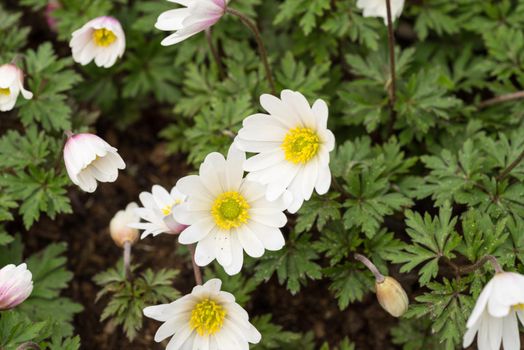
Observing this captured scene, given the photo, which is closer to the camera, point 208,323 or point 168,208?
point 208,323

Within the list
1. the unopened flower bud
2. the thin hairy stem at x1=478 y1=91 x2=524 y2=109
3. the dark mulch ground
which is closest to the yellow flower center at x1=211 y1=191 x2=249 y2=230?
the unopened flower bud

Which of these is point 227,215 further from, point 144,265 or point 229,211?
point 144,265

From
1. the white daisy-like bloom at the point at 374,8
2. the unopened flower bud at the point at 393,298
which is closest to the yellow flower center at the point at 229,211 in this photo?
the unopened flower bud at the point at 393,298

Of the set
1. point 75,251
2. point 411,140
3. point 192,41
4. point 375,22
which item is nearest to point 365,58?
point 375,22


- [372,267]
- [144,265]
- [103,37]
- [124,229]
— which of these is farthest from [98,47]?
[372,267]

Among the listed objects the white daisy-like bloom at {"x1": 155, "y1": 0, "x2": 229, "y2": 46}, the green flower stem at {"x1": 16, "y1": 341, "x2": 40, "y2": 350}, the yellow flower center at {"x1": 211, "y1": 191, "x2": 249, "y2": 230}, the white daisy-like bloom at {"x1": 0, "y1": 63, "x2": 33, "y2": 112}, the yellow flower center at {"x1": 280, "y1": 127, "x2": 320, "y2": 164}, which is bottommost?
the green flower stem at {"x1": 16, "y1": 341, "x2": 40, "y2": 350}

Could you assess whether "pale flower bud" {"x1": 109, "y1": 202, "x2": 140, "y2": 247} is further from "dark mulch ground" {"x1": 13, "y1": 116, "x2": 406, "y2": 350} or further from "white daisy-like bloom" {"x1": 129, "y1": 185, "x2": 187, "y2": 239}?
"dark mulch ground" {"x1": 13, "y1": 116, "x2": 406, "y2": 350}
